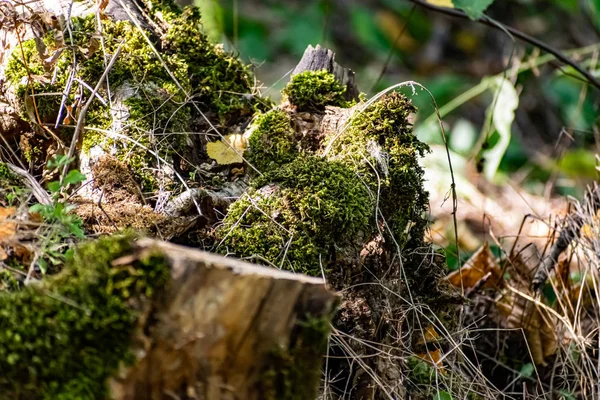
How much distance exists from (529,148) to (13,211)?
19.0 ft

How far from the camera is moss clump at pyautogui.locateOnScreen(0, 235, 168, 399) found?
1.15 m

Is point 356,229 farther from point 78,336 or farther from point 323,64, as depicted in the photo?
point 78,336

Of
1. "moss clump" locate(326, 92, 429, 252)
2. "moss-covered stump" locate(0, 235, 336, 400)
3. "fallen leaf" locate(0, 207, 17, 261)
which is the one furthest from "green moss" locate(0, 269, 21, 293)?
"moss clump" locate(326, 92, 429, 252)

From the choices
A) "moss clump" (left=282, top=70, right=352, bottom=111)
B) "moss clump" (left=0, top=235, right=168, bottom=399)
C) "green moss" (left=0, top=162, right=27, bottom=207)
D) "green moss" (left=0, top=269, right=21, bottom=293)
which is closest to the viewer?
"moss clump" (left=0, top=235, right=168, bottom=399)

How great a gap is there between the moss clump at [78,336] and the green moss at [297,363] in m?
0.25

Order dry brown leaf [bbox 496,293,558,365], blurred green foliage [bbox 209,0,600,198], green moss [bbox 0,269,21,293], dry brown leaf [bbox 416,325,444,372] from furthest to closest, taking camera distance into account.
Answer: blurred green foliage [bbox 209,0,600,198], dry brown leaf [bbox 496,293,558,365], dry brown leaf [bbox 416,325,444,372], green moss [bbox 0,269,21,293]

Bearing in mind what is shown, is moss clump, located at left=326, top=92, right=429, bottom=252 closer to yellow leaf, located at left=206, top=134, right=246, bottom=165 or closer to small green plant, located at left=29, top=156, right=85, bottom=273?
yellow leaf, located at left=206, top=134, right=246, bottom=165

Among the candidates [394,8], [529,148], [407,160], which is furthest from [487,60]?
[407,160]

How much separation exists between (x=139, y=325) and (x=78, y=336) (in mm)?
104

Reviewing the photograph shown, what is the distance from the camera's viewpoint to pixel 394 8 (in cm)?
780

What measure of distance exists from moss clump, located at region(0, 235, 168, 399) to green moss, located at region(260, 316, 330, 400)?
248 mm

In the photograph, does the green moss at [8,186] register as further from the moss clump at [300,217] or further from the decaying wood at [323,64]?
the decaying wood at [323,64]

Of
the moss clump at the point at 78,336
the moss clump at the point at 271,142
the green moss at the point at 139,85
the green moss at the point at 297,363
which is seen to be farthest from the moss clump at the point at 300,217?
the moss clump at the point at 78,336

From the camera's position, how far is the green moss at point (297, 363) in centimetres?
122
